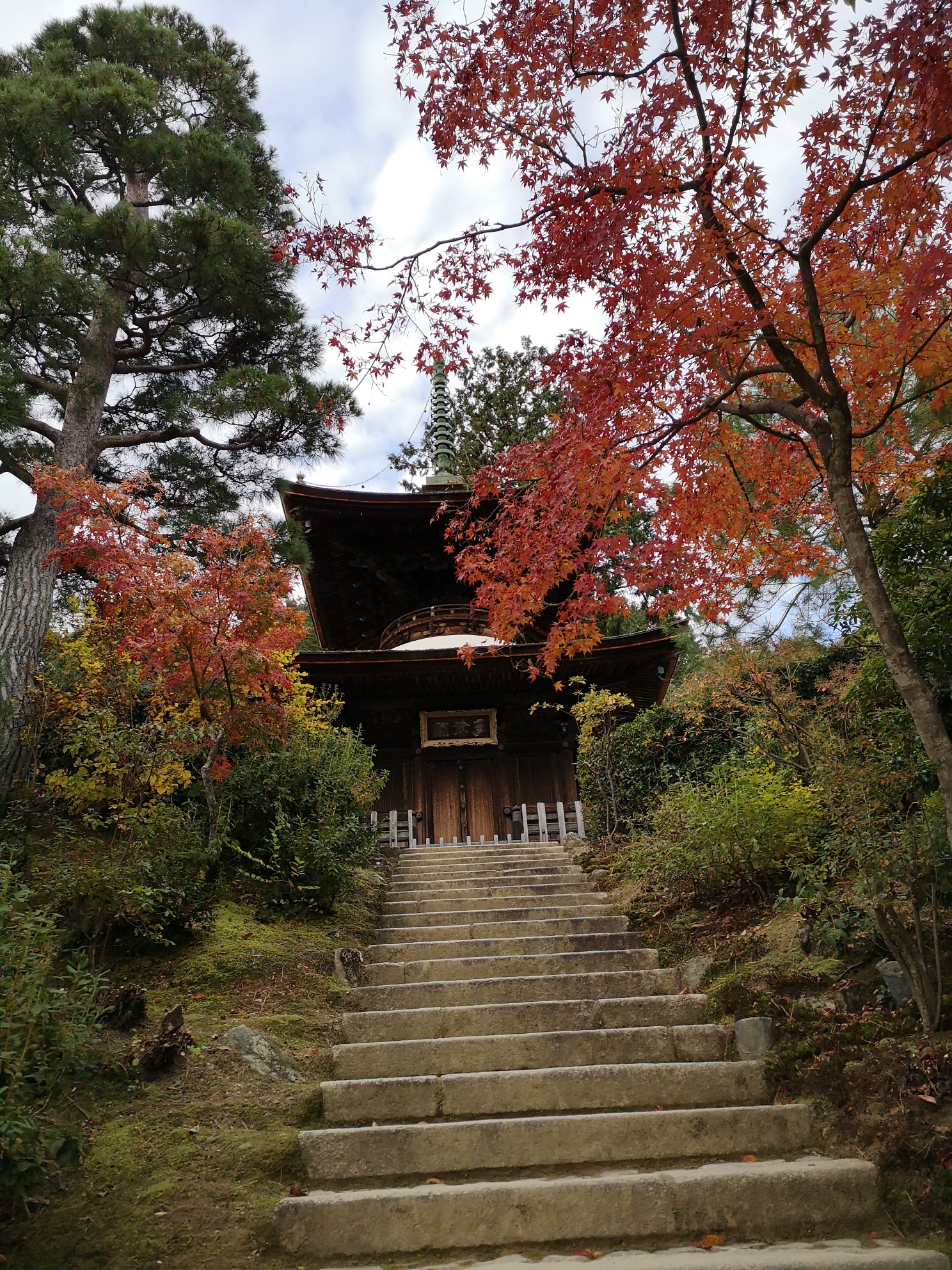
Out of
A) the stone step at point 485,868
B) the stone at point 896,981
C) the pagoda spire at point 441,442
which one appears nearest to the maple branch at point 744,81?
the stone at point 896,981

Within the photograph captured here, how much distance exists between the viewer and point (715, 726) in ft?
31.6

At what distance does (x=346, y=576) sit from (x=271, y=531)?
6.49 metres

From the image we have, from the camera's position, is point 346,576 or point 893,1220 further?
point 346,576

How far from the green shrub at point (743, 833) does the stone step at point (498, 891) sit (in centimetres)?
128

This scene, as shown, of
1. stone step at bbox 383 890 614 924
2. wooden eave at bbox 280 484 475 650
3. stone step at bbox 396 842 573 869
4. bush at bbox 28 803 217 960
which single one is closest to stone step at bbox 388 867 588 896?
stone step at bbox 383 890 614 924

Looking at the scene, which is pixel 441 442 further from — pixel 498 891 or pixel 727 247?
pixel 727 247

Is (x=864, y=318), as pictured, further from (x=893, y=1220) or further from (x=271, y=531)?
(x=271, y=531)

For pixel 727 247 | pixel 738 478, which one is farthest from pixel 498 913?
pixel 727 247

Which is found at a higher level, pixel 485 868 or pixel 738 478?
pixel 738 478

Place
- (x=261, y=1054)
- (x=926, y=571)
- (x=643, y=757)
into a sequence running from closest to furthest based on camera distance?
(x=261, y=1054), (x=926, y=571), (x=643, y=757)

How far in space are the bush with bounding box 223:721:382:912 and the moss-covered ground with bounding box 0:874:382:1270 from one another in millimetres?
934

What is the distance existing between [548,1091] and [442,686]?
883 centimetres

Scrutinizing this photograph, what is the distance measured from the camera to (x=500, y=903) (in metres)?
6.79

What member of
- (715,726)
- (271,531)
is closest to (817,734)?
(715,726)
